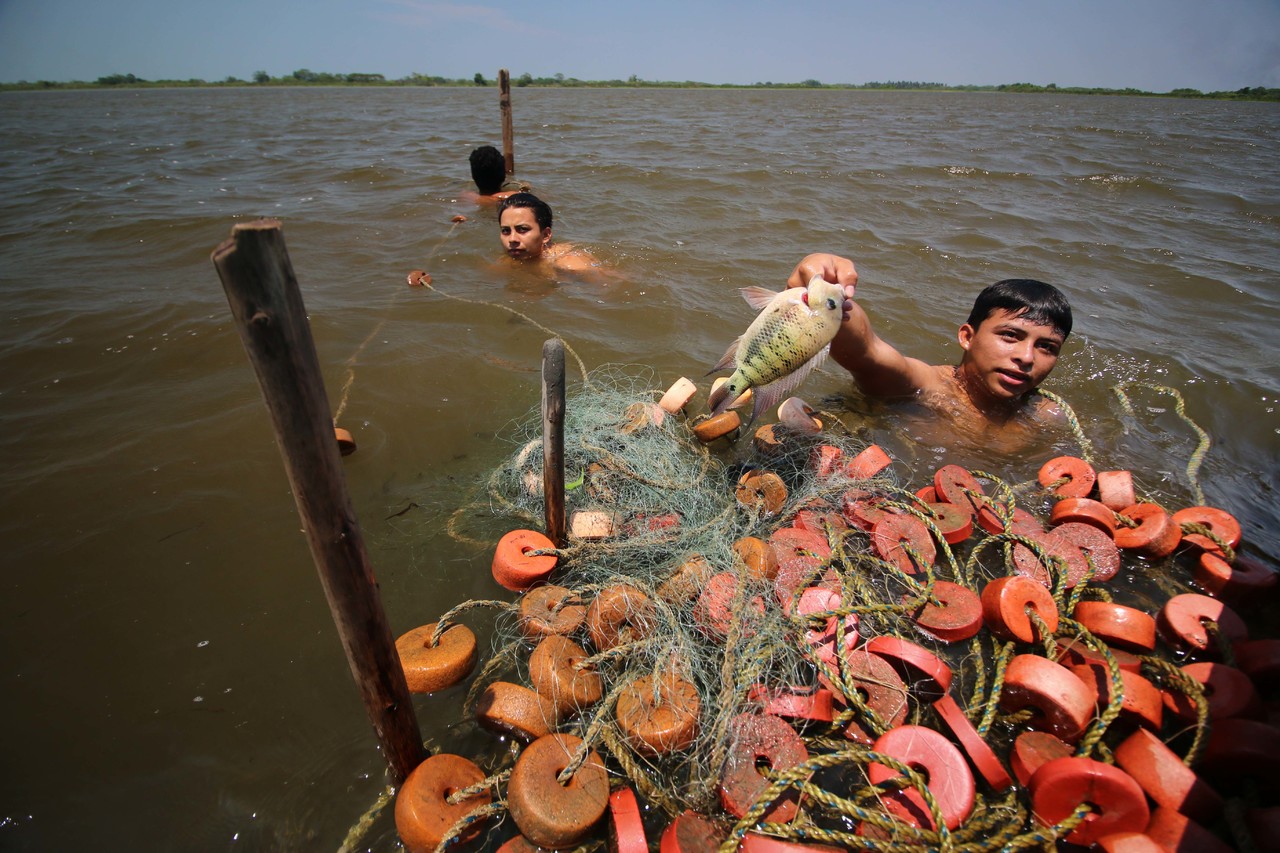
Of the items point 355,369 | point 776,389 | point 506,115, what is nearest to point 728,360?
point 776,389

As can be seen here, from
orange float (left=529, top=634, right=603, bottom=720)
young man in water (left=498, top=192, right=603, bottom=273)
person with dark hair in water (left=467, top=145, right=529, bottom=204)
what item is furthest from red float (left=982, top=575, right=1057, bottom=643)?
person with dark hair in water (left=467, top=145, right=529, bottom=204)

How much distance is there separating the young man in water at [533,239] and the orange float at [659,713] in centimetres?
706

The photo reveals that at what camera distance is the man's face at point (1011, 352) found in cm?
429

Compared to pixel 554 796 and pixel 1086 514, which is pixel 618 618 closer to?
pixel 554 796

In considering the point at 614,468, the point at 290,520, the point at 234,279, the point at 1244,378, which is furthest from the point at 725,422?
the point at 1244,378

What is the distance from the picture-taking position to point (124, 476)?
429 cm

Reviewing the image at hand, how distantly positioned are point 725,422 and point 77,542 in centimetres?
437

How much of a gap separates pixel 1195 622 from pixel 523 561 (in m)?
3.38

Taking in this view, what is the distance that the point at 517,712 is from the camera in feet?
8.15

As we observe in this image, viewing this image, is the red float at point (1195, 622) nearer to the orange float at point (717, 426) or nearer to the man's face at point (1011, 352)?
the man's face at point (1011, 352)

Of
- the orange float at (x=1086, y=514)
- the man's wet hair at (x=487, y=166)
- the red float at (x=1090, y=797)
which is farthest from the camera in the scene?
the man's wet hair at (x=487, y=166)

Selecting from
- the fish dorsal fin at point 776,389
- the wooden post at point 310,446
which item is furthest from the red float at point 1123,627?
the wooden post at point 310,446

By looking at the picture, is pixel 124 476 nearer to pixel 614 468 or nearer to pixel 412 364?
pixel 412 364

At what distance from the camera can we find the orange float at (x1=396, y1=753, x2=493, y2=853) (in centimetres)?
212
